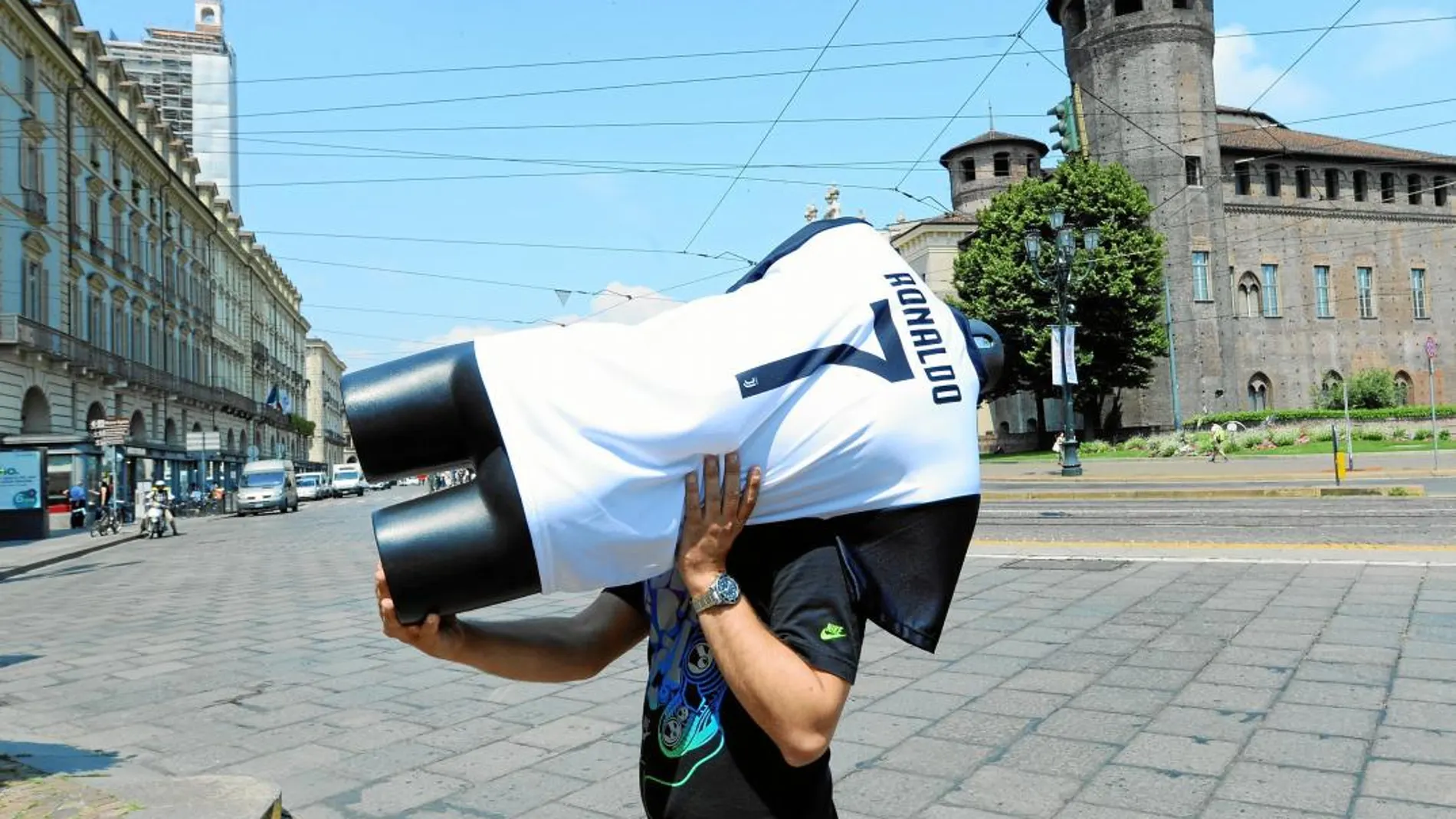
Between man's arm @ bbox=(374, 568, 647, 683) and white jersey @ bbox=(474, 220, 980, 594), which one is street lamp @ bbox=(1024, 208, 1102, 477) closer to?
man's arm @ bbox=(374, 568, 647, 683)

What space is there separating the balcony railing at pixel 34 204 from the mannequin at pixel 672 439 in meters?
36.5

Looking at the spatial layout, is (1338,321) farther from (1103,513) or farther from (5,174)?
(5,174)

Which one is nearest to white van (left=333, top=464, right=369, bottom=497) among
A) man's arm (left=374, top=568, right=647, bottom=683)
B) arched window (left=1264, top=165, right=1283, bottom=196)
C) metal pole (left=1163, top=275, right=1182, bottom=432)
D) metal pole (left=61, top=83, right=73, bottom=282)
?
metal pole (left=61, top=83, right=73, bottom=282)

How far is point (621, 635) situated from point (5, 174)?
35.5 metres

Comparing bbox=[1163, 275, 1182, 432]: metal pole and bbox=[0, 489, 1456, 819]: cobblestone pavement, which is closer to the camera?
bbox=[0, 489, 1456, 819]: cobblestone pavement

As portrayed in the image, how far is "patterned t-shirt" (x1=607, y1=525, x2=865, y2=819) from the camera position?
1.29 m

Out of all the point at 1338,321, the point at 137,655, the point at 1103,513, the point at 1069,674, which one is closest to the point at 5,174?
the point at 137,655

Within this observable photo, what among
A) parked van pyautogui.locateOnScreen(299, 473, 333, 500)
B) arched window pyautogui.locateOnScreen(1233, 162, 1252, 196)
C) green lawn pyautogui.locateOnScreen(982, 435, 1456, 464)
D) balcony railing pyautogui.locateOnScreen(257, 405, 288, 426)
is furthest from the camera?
balcony railing pyautogui.locateOnScreen(257, 405, 288, 426)

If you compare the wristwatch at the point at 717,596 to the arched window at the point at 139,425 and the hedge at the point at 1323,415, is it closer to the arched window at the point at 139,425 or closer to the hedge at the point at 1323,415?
the arched window at the point at 139,425

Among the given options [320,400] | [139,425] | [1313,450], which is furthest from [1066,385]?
[320,400]

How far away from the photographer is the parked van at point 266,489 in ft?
120

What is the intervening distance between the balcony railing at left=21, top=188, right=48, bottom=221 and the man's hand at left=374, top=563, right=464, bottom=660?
119 ft

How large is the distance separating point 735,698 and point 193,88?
300ft

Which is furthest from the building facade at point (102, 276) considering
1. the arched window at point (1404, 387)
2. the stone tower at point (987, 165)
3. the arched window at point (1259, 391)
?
the arched window at point (1404, 387)
